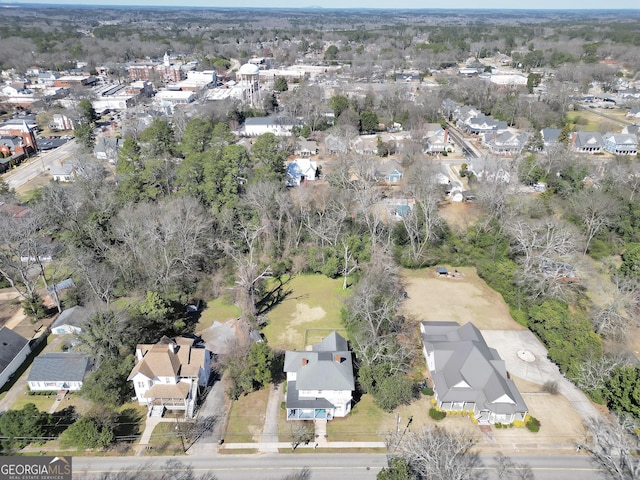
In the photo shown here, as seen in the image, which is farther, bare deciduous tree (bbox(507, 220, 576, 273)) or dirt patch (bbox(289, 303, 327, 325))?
bare deciduous tree (bbox(507, 220, 576, 273))

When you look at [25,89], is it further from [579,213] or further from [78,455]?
[579,213]

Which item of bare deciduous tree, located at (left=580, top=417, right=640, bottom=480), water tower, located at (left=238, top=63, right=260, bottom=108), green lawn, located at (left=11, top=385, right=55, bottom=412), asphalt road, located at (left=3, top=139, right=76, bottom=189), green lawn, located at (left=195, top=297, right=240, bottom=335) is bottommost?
green lawn, located at (left=195, top=297, right=240, bottom=335)

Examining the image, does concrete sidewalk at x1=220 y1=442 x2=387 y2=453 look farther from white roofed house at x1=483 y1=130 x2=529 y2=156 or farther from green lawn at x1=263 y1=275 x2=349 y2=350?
white roofed house at x1=483 y1=130 x2=529 y2=156

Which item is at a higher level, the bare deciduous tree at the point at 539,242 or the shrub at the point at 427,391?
the bare deciduous tree at the point at 539,242

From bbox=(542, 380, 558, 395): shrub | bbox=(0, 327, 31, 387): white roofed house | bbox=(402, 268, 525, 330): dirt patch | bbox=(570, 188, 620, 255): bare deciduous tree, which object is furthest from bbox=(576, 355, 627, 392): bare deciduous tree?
bbox=(0, 327, 31, 387): white roofed house

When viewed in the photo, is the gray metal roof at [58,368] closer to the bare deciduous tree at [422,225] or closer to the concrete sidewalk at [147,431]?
the concrete sidewalk at [147,431]

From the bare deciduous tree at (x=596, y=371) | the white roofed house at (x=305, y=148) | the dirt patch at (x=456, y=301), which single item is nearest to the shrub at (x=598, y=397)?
the bare deciduous tree at (x=596, y=371)
